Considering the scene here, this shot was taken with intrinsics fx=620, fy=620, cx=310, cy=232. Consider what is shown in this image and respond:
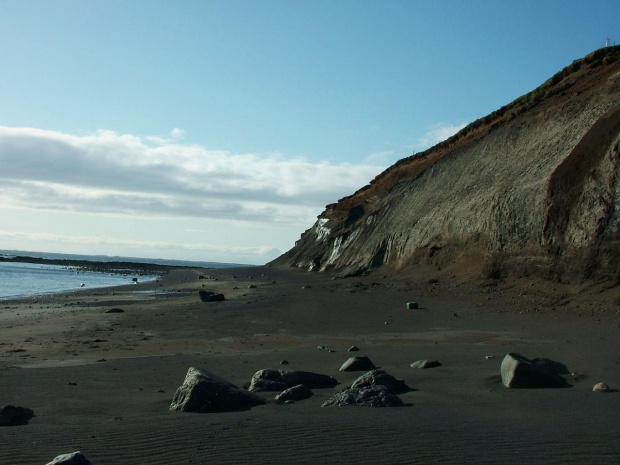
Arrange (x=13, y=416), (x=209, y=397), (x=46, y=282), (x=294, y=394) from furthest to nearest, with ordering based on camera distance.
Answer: (x=46, y=282) < (x=294, y=394) < (x=209, y=397) < (x=13, y=416)

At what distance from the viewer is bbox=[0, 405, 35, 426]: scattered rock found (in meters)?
6.68

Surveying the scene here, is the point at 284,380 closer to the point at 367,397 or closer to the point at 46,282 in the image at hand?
the point at 367,397

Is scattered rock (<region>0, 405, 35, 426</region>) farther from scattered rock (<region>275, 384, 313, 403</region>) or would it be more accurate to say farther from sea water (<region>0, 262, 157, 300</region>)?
sea water (<region>0, 262, 157, 300</region>)

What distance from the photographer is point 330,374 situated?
988cm

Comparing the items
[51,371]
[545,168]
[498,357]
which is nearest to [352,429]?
[498,357]

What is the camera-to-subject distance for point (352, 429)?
6.14 meters

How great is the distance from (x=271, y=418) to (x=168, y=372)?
394cm

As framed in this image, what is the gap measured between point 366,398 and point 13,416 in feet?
13.0

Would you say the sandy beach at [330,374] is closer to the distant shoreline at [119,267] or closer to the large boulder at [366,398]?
the large boulder at [366,398]

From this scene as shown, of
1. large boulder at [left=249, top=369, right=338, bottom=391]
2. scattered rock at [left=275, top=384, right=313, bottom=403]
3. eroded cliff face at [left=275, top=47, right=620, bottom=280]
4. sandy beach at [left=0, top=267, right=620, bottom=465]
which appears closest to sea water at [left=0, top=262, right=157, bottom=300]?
sandy beach at [left=0, top=267, right=620, bottom=465]

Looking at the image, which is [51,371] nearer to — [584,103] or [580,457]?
[580,457]

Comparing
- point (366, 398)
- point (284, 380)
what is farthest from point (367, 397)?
point (284, 380)

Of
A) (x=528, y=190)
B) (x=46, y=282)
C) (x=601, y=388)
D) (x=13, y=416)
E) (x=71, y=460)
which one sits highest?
(x=528, y=190)

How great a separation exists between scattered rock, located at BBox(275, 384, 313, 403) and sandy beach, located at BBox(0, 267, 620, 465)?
32cm
